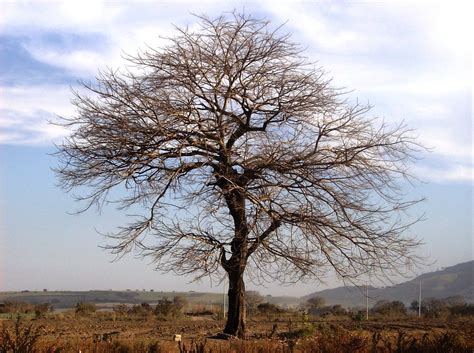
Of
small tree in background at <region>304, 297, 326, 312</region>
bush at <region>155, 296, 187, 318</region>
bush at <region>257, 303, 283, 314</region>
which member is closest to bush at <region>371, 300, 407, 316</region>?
bush at <region>257, 303, 283, 314</region>

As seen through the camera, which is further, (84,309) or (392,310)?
(392,310)

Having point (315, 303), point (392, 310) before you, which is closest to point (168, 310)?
point (392, 310)

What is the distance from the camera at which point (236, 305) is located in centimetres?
1895

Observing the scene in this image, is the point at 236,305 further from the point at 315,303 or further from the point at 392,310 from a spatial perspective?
the point at 315,303

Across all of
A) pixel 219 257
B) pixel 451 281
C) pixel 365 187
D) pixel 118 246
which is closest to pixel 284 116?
pixel 365 187

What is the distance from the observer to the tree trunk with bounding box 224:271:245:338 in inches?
736

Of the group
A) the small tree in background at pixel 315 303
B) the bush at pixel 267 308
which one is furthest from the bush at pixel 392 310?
the small tree in background at pixel 315 303

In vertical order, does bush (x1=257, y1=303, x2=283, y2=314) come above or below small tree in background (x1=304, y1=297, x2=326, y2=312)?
below

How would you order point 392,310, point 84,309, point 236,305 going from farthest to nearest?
point 392,310 < point 84,309 < point 236,305

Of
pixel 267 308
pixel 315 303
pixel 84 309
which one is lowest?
pixel 84 309

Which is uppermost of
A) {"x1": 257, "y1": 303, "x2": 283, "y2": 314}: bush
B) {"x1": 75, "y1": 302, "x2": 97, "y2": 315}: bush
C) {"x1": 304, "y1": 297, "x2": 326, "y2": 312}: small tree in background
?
{"x1": 304, "y1": 297, "x2": 326, "y2": 312}: small tree in background

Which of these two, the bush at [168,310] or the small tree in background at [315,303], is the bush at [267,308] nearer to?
the bush at [168,310]

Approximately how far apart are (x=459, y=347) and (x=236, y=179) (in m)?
7.67

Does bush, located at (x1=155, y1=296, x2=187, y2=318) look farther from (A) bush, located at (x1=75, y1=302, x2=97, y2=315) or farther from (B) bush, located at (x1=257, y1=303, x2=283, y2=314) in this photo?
(B) bush, located at (x1=257, y1=303, x2=283, y2=314)
